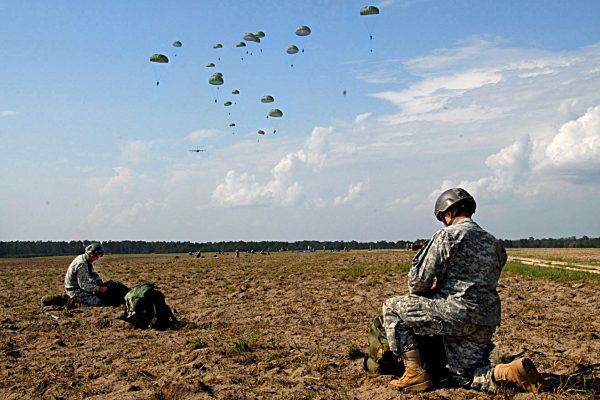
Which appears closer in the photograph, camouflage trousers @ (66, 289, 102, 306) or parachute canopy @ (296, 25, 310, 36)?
camouflage trousers @ (66, 289, 102, 306)

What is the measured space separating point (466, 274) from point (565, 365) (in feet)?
7.98

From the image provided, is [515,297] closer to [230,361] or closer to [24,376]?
[230,361]

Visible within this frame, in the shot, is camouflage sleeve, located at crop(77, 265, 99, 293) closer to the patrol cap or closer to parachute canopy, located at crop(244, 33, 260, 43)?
the patrol cap

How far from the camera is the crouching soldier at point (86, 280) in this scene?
13984 millimetres

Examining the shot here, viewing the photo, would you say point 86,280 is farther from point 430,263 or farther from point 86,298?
point 430,263

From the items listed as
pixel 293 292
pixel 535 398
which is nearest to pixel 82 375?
pixel 535 398

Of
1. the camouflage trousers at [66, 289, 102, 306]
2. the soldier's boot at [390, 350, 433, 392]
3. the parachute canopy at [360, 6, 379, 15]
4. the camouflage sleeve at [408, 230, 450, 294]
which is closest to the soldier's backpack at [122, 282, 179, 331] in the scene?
Result: the camouflage trousers at [66, 289, 102, 306]

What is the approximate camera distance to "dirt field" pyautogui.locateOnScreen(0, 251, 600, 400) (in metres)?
6.93

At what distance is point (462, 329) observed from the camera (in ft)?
21.5

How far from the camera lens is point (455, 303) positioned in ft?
21.3

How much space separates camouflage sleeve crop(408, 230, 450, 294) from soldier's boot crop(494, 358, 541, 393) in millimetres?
1160

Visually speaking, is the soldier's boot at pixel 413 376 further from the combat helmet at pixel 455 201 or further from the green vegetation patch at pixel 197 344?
the green vegetation patch at pixel 197 344

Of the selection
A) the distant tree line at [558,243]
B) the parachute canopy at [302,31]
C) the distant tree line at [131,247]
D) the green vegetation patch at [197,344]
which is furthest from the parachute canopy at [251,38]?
the distant tree line at [558,243]

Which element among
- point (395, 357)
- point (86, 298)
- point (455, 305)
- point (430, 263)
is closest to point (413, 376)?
point (395, 357)
